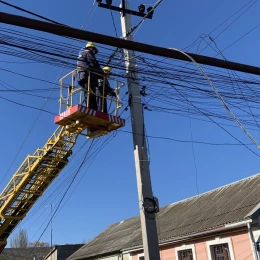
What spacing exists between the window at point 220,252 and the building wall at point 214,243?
18 cm

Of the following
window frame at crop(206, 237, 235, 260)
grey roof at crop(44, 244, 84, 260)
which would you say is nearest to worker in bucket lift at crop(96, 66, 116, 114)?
window frame at crop(206, 237, 235, 260)

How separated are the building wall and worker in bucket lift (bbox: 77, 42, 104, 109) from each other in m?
8.38

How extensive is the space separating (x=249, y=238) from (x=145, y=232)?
695 cm

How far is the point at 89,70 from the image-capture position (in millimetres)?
9539

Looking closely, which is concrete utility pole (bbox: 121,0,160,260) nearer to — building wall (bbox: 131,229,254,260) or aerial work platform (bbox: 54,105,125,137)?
aerial work platform (bbox: 54,105,125,137)

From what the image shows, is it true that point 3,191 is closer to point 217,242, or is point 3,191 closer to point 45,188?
point 45,188

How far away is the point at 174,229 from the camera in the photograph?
18250mm

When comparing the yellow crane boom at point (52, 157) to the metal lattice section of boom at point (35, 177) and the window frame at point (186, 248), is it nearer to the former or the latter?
the metal lattice section of boom at point (35, 177)

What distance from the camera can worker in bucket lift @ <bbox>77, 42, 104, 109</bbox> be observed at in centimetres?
957

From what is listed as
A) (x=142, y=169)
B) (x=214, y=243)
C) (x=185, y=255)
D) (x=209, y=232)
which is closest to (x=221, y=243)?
(x=214, y=243)

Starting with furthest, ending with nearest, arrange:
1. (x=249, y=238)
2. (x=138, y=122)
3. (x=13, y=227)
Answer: (x=249, y=238)
(x=13, y=227)
(x=138, y=122)

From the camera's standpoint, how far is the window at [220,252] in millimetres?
15070

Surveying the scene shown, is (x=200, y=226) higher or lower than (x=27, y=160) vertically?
lower

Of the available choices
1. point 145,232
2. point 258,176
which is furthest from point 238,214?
point 145,232
